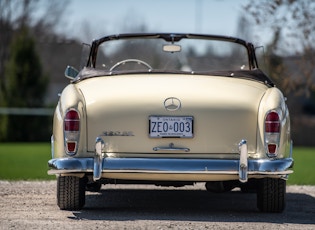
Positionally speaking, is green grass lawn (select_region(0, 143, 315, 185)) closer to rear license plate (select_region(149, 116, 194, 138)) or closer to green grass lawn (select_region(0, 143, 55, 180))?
green grass lawn (select_region(0, 143, 55, 180))

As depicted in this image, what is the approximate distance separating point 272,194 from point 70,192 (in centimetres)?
170

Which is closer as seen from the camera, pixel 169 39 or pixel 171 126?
pixel 171 126

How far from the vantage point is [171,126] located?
787cm

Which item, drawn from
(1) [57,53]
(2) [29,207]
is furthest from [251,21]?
(1) [57,53]

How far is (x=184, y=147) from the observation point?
25.8 ft

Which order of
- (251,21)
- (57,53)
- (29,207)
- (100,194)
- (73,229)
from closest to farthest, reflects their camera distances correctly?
(73,229)
(29,207)
(100,194)
(251,21)
(57,53)

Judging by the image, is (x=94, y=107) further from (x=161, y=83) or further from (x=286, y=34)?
(x=286, y=34)

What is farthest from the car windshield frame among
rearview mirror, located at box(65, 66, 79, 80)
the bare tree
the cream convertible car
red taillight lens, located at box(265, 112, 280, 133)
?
the bare tree

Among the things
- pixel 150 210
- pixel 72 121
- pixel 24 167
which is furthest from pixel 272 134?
pixel 24 167

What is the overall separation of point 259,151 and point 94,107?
1.39m

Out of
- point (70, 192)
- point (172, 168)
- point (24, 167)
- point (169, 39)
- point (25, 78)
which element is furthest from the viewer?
point (25, 78)

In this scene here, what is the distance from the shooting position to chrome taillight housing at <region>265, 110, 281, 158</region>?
7.90m

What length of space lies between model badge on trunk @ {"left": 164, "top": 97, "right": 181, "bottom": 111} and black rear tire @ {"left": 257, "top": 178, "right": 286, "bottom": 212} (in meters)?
1.01

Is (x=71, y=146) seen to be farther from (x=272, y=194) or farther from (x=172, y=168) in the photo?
(x=272, y=194)
